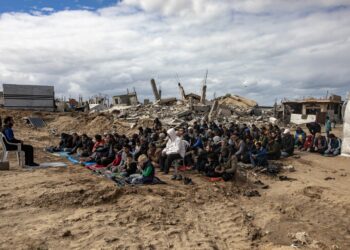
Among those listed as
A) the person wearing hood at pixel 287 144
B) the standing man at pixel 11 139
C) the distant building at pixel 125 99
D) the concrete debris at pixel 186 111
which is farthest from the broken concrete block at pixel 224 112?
the standing man at pixel 11 139

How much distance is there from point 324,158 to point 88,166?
28.9 feet

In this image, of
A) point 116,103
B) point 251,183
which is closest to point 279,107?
point 116,103

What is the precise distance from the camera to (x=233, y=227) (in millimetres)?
5852

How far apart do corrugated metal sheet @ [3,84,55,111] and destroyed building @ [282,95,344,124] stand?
1963 cm

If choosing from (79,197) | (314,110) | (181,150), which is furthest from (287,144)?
(314,110)

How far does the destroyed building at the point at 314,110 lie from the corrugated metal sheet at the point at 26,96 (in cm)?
1963

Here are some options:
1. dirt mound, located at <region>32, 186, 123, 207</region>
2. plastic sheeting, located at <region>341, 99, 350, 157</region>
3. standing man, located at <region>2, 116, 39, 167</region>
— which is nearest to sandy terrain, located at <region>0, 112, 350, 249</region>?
dirt mound, located at <region>32, 186, 123, 207</region>

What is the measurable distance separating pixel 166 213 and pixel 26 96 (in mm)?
23291

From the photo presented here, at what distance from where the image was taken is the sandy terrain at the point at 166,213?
506 centimetres

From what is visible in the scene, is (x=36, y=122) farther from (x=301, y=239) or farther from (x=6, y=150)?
(x=301, y=239)

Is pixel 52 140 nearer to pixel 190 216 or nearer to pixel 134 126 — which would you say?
pixel 134 126

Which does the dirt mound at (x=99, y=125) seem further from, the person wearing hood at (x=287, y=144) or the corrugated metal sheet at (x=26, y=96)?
the person wearing hood at (x=287, y=144)

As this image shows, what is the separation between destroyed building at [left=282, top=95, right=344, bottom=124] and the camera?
27.7 meters

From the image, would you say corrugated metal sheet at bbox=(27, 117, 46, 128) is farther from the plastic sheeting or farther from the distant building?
the plastic sheeting
